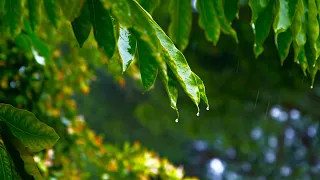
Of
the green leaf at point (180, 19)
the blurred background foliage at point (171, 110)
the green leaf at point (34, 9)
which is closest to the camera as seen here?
the green leaf at point (34, 9)

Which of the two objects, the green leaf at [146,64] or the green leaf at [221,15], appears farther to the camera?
the green leaf at [221,15]

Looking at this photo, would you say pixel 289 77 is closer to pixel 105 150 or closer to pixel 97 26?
pixel 105 150

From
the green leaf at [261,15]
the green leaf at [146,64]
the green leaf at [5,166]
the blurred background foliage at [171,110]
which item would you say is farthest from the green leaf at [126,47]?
the green leaf at [261,15]

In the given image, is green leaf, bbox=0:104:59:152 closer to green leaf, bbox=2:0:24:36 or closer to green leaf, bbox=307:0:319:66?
green leaf, bbox=2:0:24:36

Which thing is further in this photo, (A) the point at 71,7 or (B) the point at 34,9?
(B) the point at 34,9

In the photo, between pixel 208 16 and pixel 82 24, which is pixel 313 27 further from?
pixel 82 24

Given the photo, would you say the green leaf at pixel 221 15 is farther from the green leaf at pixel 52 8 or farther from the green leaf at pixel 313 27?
the green leaf at pixel 52 8

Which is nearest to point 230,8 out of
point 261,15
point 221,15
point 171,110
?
point 221,15
